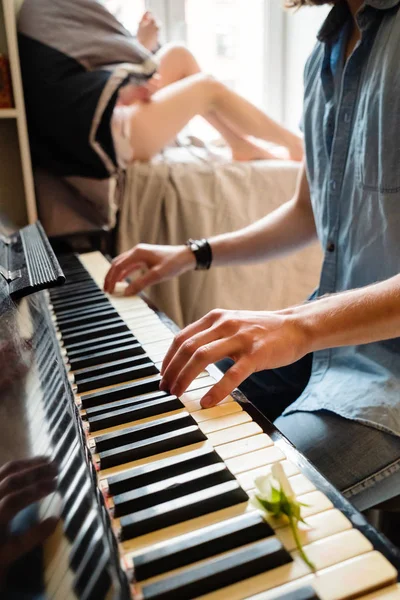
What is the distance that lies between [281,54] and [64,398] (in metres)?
2.57

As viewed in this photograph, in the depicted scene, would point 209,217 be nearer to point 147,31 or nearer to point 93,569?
point 147,31

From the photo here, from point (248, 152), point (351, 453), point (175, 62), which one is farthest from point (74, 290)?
point (175, 62)

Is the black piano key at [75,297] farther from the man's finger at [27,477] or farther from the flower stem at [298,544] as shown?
the flower stem at [298,544]

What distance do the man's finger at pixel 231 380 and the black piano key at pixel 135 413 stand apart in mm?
43

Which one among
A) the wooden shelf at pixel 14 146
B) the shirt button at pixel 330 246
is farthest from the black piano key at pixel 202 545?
the wooden shelf at pixel 14 146

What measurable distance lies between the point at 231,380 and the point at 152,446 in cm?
11

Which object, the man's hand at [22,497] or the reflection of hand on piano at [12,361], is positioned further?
the reflection of hand on piano at [12,361]

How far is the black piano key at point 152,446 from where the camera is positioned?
50 centimetres

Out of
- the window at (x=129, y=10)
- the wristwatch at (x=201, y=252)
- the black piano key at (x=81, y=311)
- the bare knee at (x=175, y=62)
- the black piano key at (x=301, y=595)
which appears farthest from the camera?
the window at (x=129, y=10)

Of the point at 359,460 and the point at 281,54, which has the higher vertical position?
the point at 281,54

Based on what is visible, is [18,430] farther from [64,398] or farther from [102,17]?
[102,17]

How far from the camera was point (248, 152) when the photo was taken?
1.77 m

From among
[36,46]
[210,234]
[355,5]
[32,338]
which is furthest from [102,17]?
[32,338]

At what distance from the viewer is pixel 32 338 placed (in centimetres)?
63
